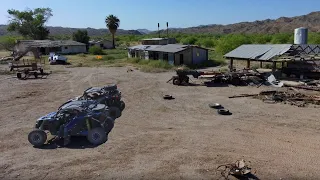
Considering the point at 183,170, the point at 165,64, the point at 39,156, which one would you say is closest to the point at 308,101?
the point at 183,170

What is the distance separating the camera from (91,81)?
30.5 m

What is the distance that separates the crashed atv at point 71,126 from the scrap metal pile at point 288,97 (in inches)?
458

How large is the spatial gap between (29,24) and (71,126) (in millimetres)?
84303

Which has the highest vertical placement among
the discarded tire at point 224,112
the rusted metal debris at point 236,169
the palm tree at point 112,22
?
the palm tree at point 112,22

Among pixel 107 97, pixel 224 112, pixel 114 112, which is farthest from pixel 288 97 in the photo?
pixel 107 97

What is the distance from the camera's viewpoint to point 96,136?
511 inches

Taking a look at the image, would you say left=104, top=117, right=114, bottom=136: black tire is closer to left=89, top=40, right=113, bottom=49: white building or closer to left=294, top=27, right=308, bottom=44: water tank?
left=294, top=27, right=308, bottom=44: water tank

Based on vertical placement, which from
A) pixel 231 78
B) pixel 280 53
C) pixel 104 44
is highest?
pixel 104 44

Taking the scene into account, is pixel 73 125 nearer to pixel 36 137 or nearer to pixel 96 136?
pixel 96 136

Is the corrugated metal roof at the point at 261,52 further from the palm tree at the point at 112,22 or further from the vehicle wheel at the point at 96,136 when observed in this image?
the palm tree at the point at 112,22

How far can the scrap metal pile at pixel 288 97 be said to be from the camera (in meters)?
19.4

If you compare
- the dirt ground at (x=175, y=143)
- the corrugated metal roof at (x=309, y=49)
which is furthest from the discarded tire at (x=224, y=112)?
the corrugated metal roof at (x=309, y=49)

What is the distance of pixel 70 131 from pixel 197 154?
5112 mm

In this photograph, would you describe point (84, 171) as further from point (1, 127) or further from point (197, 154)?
point (1, 127)
